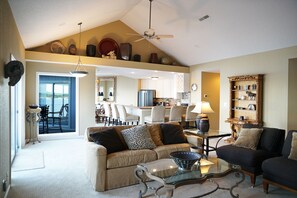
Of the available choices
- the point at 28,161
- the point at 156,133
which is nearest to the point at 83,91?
the point at 28,161

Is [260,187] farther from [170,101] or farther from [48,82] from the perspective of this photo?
[170,101]

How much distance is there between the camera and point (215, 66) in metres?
7.13

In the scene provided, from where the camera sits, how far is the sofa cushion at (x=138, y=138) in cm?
342

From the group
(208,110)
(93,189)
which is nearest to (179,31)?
(208,110)

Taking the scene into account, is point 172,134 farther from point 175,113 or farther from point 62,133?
point 62,133

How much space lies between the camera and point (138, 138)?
3.47m

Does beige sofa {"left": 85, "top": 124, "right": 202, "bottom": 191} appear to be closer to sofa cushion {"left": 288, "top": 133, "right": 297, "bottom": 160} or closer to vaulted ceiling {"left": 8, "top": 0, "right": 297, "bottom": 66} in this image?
sofa cushion {"left": 288, "top": 133, "right": 297, "bottom": 160}

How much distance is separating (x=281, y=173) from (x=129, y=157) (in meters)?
2.09

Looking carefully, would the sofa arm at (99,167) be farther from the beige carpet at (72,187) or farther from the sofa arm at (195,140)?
the sofa arm at (195,140)

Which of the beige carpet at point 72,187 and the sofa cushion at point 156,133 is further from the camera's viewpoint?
the sofa cushion at point 156,133

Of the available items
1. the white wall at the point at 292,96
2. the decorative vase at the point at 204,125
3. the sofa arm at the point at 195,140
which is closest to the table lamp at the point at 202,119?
the decorative vase at the point at 204,125

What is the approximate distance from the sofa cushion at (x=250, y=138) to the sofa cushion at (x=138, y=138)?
1.58 meters

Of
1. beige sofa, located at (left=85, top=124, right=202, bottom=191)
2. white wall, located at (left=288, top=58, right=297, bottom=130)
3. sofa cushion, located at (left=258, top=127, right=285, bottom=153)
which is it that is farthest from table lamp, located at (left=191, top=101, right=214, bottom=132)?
white wall, located at (left=288, top=58, right=297, bottom=130)

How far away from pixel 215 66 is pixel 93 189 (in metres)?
5.74
